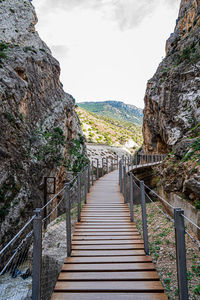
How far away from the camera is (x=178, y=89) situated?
16.5 metres

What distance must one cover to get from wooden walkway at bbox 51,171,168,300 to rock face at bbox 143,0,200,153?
11357 mm

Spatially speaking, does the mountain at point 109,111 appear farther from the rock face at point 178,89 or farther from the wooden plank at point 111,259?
the wooden plank at point 111,259

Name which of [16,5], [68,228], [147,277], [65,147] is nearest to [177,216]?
[147,277]

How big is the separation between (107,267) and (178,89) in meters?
16.9

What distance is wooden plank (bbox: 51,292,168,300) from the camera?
2.41 meters

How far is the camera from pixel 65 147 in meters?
16.3

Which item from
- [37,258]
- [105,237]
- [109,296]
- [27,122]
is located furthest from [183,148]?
[27,122]

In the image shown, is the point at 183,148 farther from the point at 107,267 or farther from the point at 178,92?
the point at 178,92

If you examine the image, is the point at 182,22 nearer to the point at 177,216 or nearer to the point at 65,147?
the point at 65,147

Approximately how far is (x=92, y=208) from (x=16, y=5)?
25.3m

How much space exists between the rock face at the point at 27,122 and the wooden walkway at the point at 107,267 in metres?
6.47

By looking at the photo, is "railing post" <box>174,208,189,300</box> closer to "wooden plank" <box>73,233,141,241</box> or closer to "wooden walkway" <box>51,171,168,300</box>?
"wooden walkway" <box>51,171,168,300</box>

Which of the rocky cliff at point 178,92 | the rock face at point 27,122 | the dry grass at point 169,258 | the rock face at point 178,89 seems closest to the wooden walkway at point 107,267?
the dry grass at point 169,258

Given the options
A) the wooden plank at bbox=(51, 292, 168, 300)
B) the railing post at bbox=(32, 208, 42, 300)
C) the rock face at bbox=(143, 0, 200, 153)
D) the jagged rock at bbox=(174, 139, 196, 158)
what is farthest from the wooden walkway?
the rock face at bbox=(143, 0, 200, 153)
